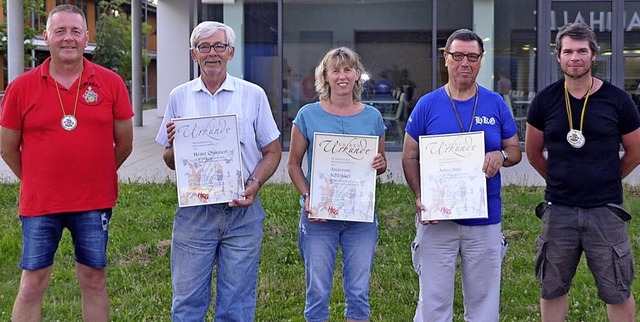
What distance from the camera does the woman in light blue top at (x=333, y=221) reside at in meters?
4.22

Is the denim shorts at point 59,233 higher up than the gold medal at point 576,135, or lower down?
lower down

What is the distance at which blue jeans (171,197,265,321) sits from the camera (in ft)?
13.3

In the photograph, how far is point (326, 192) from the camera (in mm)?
4203

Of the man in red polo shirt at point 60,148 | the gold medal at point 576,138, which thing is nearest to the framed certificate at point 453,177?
the gold medal at point 576,138

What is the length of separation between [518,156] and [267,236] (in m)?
3.90

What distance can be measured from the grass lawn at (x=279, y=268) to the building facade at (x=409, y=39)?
610 cm

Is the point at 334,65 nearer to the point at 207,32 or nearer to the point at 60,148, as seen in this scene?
the point at 207,32

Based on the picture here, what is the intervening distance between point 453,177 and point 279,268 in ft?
9.43

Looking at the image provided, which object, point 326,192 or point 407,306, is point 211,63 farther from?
point 407,306

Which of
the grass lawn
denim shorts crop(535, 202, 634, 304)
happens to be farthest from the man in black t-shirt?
the grass lawn

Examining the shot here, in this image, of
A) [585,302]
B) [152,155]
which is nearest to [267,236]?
[585,302]

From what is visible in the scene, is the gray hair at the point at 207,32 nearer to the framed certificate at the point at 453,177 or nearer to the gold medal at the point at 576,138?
the framed certificate at the point at 453,177

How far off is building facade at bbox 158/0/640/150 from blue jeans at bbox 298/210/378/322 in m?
10.8

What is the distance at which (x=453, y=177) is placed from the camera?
407cm
